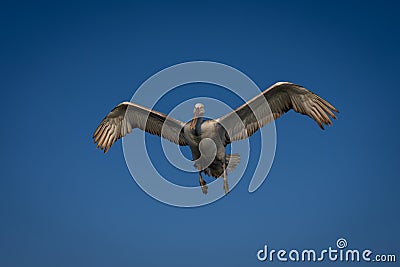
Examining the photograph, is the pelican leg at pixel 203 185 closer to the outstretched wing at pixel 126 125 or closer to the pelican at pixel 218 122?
the pelican at pixel 218 122

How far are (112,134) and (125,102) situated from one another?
1.38 meters

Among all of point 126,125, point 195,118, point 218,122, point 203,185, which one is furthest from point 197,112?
point 126,125

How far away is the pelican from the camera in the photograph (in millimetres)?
19047

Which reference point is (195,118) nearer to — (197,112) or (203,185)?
(197,112)

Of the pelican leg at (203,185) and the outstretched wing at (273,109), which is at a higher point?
the outstretched wing at (273,109)

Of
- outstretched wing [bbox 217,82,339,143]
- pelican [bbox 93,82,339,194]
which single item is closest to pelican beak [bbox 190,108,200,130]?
pelican [bbox 93,82,339,194]

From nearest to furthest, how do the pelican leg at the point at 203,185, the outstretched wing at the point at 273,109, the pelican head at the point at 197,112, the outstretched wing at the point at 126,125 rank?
1. the outstretched wing at the point at 273,109
2. the pelican leg at the point at 203,185
3. the pelican head at the point at 197,112
4. the outstretched wing at the point at 126,125

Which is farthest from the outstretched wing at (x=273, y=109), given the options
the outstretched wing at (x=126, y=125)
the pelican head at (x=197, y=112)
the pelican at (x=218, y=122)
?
the outstretched wing at (x=126, y=125)

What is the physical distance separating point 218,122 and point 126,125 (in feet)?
11.4

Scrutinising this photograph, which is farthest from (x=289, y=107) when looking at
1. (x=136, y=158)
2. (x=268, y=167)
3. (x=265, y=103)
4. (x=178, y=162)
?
(x=136, y=158)

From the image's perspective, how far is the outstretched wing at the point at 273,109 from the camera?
18.9m

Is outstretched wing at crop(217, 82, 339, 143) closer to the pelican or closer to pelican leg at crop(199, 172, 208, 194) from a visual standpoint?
the pelican

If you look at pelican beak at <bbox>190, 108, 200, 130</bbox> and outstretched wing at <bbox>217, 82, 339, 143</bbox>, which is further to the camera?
pelican beak at <bbox>190, 108, 200, 130</bbox>

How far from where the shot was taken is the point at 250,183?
18.2 meters
